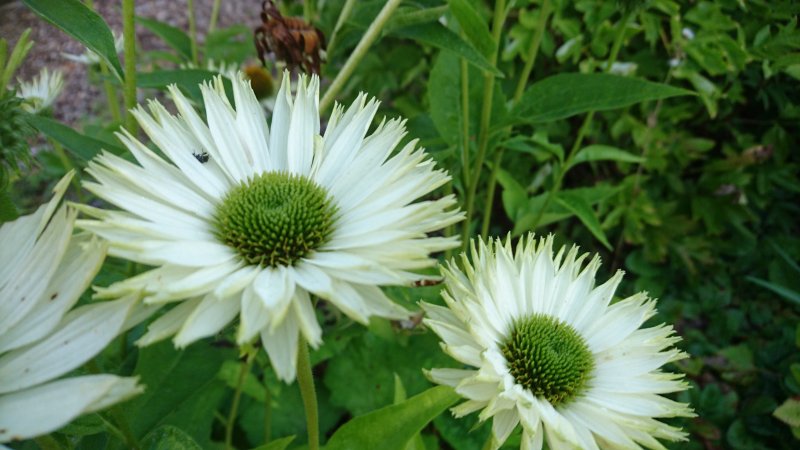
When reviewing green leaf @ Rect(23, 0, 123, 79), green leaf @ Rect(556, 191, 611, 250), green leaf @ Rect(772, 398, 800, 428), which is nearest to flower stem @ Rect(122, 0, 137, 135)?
green leaf @ Rect(23, 0, 123, 79)

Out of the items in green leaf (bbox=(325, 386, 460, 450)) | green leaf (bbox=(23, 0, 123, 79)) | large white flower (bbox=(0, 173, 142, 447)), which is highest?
green leaf (bbox=(23, 0, 123, 79))

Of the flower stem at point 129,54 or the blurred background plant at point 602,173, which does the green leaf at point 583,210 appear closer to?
the blurred background plant at point 602,173

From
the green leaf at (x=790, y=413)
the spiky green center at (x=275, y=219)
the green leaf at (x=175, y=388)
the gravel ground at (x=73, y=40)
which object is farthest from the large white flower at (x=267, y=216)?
the gravel ground at (x=73, y=40)

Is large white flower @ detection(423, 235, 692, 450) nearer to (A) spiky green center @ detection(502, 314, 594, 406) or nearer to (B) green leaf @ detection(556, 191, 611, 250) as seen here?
(A) spiky green center @ detection(502, 314, 594, 406)

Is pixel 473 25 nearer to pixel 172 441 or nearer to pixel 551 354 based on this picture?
pixel 551 354

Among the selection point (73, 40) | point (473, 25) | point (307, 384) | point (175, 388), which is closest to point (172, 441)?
point (307, 384)

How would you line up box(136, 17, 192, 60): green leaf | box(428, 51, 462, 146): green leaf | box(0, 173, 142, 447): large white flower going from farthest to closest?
1. box(136, 17, 192, 60): green leaf
2. box(428, 51, 462, 146): green leaf
3. box(0, 173, 142, 447): large white flower
